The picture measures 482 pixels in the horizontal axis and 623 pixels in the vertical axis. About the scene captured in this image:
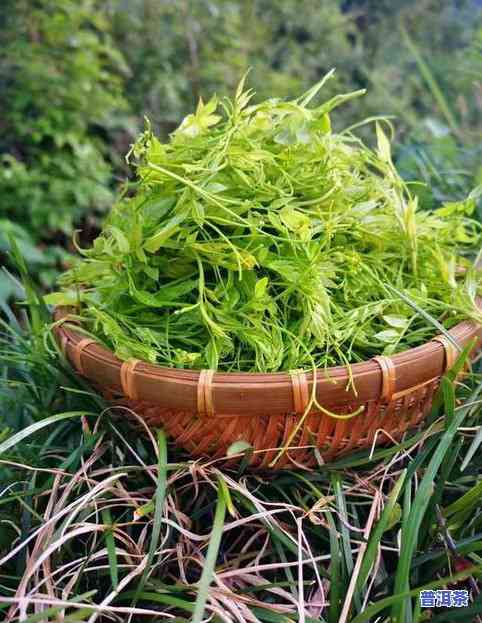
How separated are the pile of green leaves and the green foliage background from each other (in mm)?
445

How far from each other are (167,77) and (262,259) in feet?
7.36

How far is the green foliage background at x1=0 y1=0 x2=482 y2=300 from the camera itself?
1.90m

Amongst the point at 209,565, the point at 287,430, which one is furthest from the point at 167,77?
the point at 209,565

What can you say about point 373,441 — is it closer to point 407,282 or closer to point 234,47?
point 407,282

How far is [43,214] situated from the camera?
2.12 metres

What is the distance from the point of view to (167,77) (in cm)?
270

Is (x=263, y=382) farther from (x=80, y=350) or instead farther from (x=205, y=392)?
(x=80, y=350)

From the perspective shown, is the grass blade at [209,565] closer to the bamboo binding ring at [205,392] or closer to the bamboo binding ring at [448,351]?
the bamboo binding ring at [205,392]

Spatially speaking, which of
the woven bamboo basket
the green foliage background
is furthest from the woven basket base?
the green foliage background

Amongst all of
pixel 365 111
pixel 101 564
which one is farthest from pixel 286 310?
pixel 365 111

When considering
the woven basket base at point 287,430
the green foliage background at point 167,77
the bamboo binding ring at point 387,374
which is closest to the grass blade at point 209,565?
the woven basket base at point 287,430

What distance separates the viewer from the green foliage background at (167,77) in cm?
190

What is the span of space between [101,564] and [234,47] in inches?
107

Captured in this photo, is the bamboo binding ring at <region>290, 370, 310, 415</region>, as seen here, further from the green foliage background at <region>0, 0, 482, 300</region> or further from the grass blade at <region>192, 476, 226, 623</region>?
the green foliage background at <region>0, 0, 482, 300</region>
